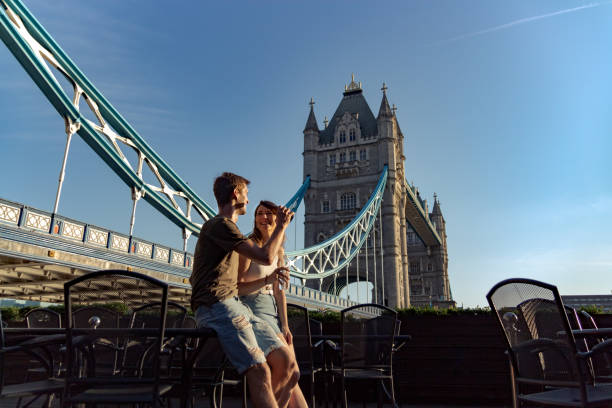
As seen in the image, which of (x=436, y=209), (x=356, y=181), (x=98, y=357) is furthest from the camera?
(x=436, y=209)

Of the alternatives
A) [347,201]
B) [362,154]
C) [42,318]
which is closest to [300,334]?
[42,318]

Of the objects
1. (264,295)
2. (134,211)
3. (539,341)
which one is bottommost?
(539,341)

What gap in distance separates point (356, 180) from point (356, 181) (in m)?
0.10

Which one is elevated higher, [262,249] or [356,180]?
[356,180]

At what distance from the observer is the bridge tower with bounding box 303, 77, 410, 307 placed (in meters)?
38.4

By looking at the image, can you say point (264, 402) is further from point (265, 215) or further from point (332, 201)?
point (332, 201)

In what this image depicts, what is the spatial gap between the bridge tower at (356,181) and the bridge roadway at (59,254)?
2435 centimetres

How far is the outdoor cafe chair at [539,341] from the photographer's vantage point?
2188 millimetres

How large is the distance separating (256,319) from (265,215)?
0.81 m

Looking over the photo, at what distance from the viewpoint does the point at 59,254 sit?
10.4 metres

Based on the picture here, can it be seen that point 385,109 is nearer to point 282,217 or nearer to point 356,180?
point 356,180

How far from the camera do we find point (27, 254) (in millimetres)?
9680

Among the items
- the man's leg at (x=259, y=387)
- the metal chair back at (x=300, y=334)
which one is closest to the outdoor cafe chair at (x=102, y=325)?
the man's leg at (x=259, y=387)

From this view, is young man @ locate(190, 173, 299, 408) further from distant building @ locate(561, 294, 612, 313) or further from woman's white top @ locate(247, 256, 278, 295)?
distant building @ locate(561, 294, 612, 313)
